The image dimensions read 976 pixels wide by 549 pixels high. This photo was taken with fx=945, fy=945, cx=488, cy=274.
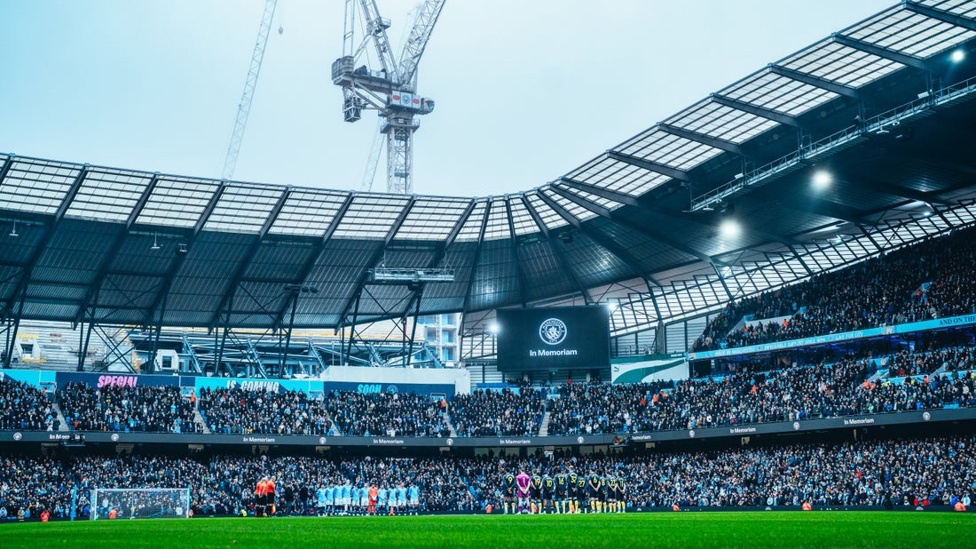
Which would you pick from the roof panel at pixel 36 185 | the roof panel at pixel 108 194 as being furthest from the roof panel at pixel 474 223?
the roof panel at pixel 36 185

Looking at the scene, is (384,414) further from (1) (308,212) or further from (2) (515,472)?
(1) (308,212)

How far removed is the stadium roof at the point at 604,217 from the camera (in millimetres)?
43125

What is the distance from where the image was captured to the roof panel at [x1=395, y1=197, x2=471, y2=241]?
193ft

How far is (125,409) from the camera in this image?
54.8m

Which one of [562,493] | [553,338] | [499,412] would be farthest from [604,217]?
[562,493]

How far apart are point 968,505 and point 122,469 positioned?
42886 mm

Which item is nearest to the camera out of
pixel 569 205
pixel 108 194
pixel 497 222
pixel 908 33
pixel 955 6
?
pixel 955 6

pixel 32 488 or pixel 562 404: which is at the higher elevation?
pixel 562 404

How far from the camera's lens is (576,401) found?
218ft

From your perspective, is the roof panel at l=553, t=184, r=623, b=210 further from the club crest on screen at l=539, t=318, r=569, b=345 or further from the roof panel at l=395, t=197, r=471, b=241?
the club crest on screen at l=539, t=318, r=569, b=345

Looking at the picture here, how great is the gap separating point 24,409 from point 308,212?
1896 cm

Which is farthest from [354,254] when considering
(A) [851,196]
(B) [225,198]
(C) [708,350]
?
(A) [851,196]

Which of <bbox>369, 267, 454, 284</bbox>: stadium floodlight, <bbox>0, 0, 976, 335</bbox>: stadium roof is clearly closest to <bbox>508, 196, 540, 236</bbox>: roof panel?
<bbox>0, 0, 976, 335</bbox>: stadium roof

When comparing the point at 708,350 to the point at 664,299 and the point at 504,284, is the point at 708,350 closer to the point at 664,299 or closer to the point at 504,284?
the point at 664,299
